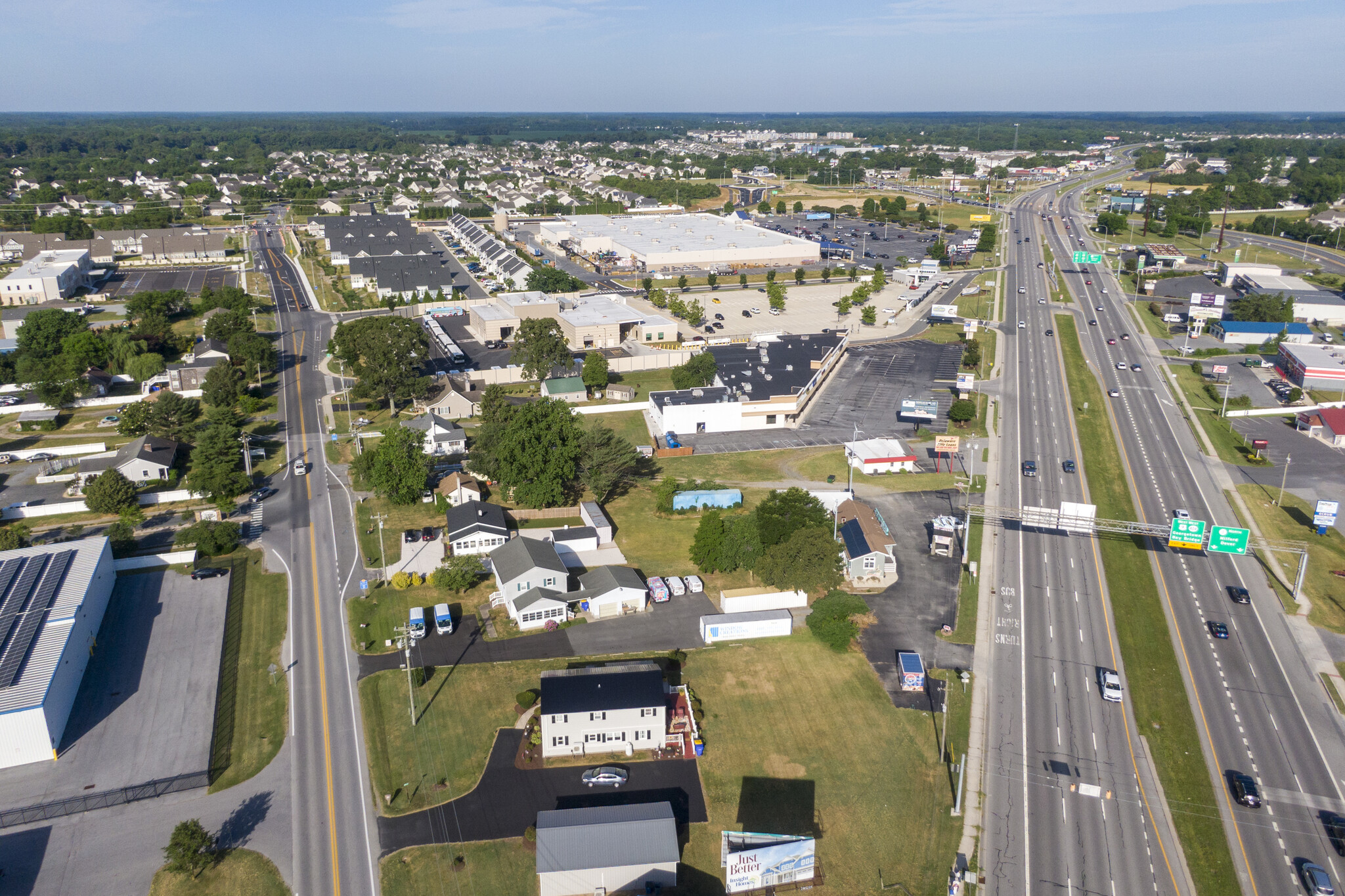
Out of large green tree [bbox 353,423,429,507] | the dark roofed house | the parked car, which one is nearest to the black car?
the parked car

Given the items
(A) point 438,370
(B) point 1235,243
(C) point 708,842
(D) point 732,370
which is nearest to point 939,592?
(C) point 708,842

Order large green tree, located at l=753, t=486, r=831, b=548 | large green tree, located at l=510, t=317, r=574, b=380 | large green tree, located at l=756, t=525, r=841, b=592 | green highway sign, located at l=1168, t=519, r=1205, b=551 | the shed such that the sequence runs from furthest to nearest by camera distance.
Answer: large green tree, located at l=510, t=317, r=574, b=380 → the shed → large green tree, located at l=753, t=486, r=831, b=548 → green highway sign, located at l=1168, t=519, r=1205, b=551 → large green tree, located at l=756, t=525, r=841, b=592

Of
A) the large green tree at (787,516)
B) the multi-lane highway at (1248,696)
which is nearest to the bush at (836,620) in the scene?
the large green tree at (787,516)

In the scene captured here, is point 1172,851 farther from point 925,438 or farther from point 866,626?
point 925,438

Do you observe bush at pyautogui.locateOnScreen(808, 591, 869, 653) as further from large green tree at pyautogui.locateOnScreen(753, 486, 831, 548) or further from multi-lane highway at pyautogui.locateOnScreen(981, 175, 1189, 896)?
multi-lane highway at pyautogui.locateOnScreen(981, 175, 1189, 896)

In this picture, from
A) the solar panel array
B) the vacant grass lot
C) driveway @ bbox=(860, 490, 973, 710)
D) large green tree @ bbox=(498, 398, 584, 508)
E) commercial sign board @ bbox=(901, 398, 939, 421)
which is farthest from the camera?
commercial sign board @ bbox=(901, 398, 939, 421)

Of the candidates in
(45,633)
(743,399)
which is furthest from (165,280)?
(45,633)
